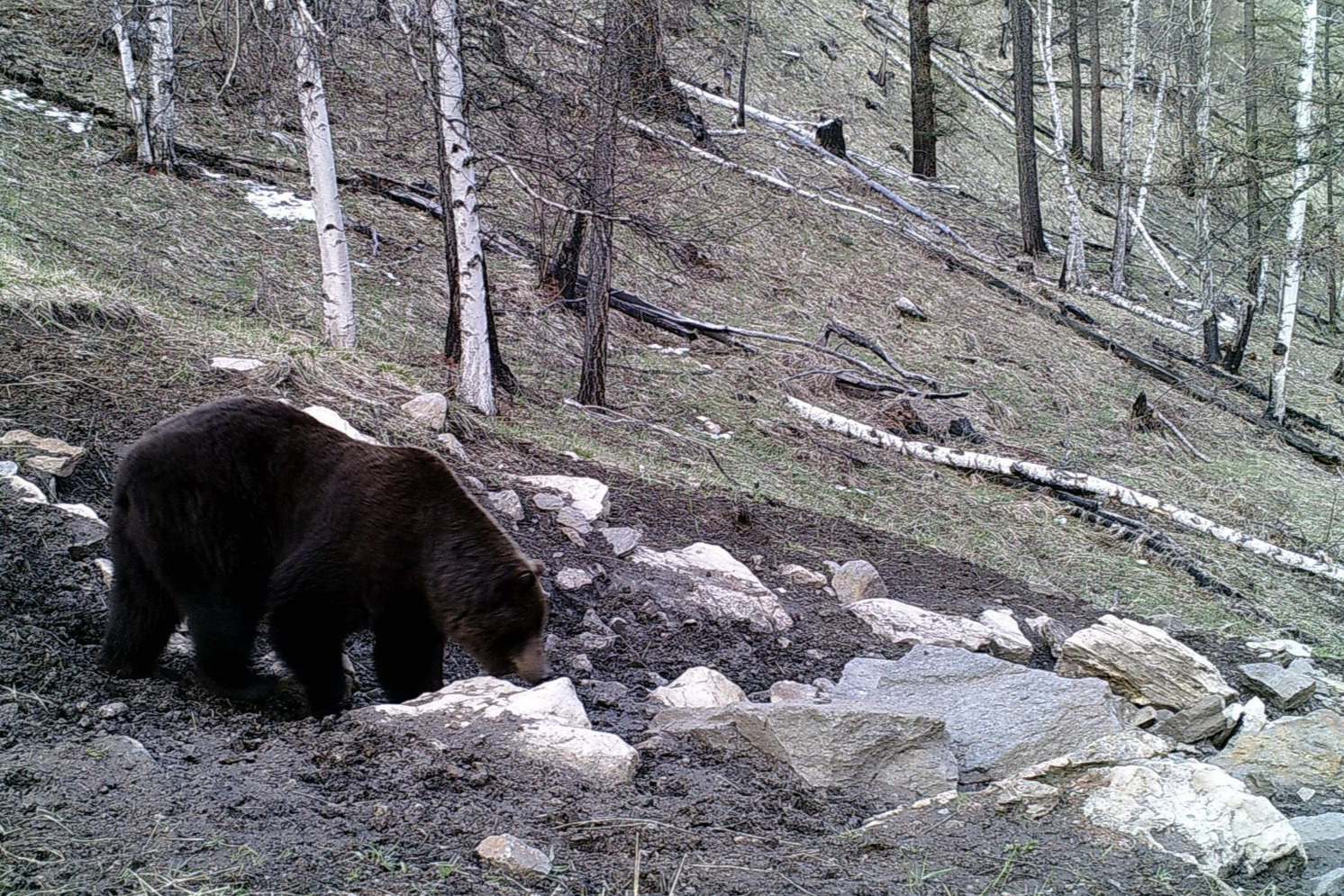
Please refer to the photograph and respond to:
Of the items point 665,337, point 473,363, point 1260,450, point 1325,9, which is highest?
point 1325,9

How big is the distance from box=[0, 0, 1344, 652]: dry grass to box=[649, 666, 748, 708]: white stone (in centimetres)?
300

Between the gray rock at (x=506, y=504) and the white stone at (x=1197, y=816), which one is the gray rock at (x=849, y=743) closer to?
the white stone at (x=1197, y=816)

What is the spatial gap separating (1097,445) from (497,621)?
37.2ft

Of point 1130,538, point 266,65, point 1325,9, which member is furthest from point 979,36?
point 266,65

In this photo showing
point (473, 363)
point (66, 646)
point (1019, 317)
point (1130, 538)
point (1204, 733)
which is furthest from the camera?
point (1019, 317)

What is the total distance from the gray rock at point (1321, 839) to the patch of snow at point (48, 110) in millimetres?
14320

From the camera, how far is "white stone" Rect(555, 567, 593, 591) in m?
6.11

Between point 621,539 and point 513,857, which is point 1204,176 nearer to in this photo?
point 621,539

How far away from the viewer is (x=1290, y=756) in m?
4.76

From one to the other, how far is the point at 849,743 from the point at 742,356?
9.94 m

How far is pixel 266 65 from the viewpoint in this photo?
684 centimetres

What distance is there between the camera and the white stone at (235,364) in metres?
7.18

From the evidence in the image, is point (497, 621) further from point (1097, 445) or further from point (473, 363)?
point (1097, 445)

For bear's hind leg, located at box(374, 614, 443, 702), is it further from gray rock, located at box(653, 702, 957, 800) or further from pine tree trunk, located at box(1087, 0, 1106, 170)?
pine tree trunk, located at box(1087, 0, 1106, 170)
